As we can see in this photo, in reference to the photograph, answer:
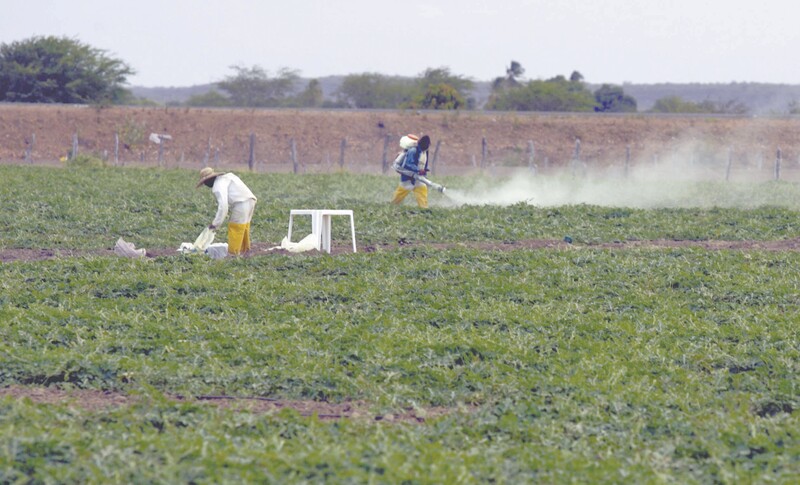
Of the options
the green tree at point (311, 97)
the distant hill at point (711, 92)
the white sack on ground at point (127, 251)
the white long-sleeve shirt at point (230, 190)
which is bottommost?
the white sack on ground at point (127, 251)

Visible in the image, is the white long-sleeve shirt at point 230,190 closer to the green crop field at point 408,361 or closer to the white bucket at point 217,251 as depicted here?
the white bucket at point 217,251

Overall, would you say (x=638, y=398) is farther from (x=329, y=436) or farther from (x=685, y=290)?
(x=685, y=290)

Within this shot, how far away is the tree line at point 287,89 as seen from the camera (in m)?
75.1

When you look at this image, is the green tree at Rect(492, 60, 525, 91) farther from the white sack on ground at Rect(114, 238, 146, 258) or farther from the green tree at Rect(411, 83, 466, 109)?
the white sack on ground at Rect(114, 238, 146, 258)

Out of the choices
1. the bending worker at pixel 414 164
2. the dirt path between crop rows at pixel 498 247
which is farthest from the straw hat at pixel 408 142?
the dirt path between crop rows at pixel 498 247

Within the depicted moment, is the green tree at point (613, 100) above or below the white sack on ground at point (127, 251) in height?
above

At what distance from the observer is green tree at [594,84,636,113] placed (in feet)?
321

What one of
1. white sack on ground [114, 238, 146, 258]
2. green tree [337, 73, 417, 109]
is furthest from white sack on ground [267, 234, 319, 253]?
green tree [337, 73, 417, 109]

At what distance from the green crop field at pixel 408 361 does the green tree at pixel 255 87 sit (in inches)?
3156

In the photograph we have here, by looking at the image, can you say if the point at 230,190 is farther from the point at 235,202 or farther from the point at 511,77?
the point at 511,77

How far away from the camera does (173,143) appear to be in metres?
67.2

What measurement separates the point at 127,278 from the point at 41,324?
2.49 metres

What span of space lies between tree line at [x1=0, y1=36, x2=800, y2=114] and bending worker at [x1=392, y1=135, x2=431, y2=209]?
163 ft

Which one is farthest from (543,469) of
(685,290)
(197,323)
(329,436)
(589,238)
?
(589,238)
